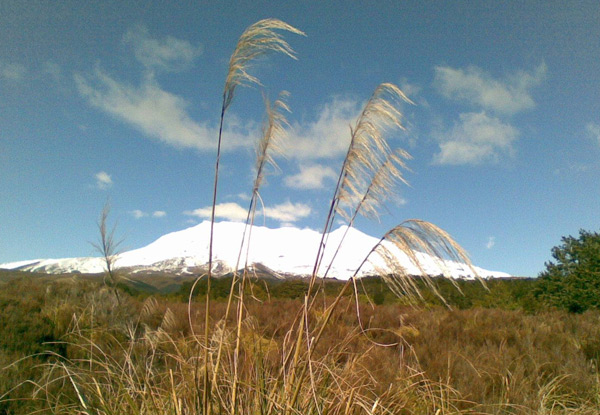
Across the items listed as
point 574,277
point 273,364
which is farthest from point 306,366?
point 574,277

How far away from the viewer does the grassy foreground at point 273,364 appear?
88.4 inches

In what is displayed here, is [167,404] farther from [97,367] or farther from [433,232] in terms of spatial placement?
[433,232]

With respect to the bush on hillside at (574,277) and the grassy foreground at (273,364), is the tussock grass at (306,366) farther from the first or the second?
the bush on hillside at (574,277)

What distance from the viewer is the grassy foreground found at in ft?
7.36

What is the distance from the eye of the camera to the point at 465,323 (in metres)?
7.19

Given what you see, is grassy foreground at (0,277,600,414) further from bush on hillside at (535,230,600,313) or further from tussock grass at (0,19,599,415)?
bush on hillside at (535,230,600,313)

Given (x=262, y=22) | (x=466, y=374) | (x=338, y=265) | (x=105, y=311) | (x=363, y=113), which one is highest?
(x=262, y=22)

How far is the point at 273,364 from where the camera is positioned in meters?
2.86

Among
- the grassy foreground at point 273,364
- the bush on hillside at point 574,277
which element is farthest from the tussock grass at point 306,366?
the bush on hillside at point 574,277

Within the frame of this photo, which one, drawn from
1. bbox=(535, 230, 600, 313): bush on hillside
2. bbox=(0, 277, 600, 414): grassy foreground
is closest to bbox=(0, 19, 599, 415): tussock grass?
bbox=(0, 277, 600, 414): grassy foreground

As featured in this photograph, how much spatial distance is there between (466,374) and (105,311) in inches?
196

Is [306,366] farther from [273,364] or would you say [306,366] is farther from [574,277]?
[574,277]

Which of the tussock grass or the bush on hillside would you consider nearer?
the tussock grass

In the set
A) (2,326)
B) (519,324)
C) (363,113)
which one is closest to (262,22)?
(363,113)
